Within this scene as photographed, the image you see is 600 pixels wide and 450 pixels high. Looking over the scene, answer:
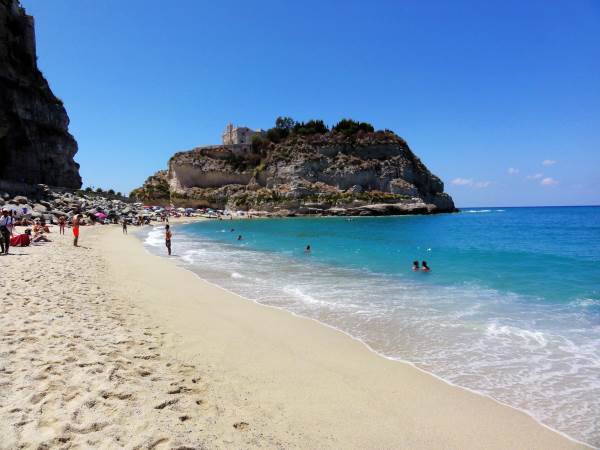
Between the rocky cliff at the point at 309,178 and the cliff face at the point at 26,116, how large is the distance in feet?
124

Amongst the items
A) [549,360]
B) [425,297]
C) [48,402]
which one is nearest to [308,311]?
[425,297]

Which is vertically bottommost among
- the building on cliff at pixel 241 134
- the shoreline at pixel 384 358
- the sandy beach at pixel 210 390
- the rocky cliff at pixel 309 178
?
the shoreline at pixel 384 358

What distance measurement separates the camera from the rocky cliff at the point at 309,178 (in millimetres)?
82562

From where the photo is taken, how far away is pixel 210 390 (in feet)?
13.6

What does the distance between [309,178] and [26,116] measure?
180 ft

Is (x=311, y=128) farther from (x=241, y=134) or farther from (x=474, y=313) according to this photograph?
(x=474, y=313)

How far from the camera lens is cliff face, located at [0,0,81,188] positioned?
143 ft

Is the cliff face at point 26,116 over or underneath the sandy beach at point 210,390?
over

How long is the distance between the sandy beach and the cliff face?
48631mm

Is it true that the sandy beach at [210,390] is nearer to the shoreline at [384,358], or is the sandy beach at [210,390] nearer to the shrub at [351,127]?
the shoreline at [384,358]

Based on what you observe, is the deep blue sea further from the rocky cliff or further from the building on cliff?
the building on cliff

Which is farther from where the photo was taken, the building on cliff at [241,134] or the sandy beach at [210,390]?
the building on cliff at [241,134]

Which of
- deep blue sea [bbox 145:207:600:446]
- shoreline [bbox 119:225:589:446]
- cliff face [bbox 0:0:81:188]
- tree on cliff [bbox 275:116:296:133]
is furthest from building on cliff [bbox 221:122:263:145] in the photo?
shoreline [bbox 119:225:589:446]

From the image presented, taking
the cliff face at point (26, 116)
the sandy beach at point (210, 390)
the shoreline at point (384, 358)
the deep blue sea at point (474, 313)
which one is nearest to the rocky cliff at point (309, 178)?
the cliff face at point (26, 116)
